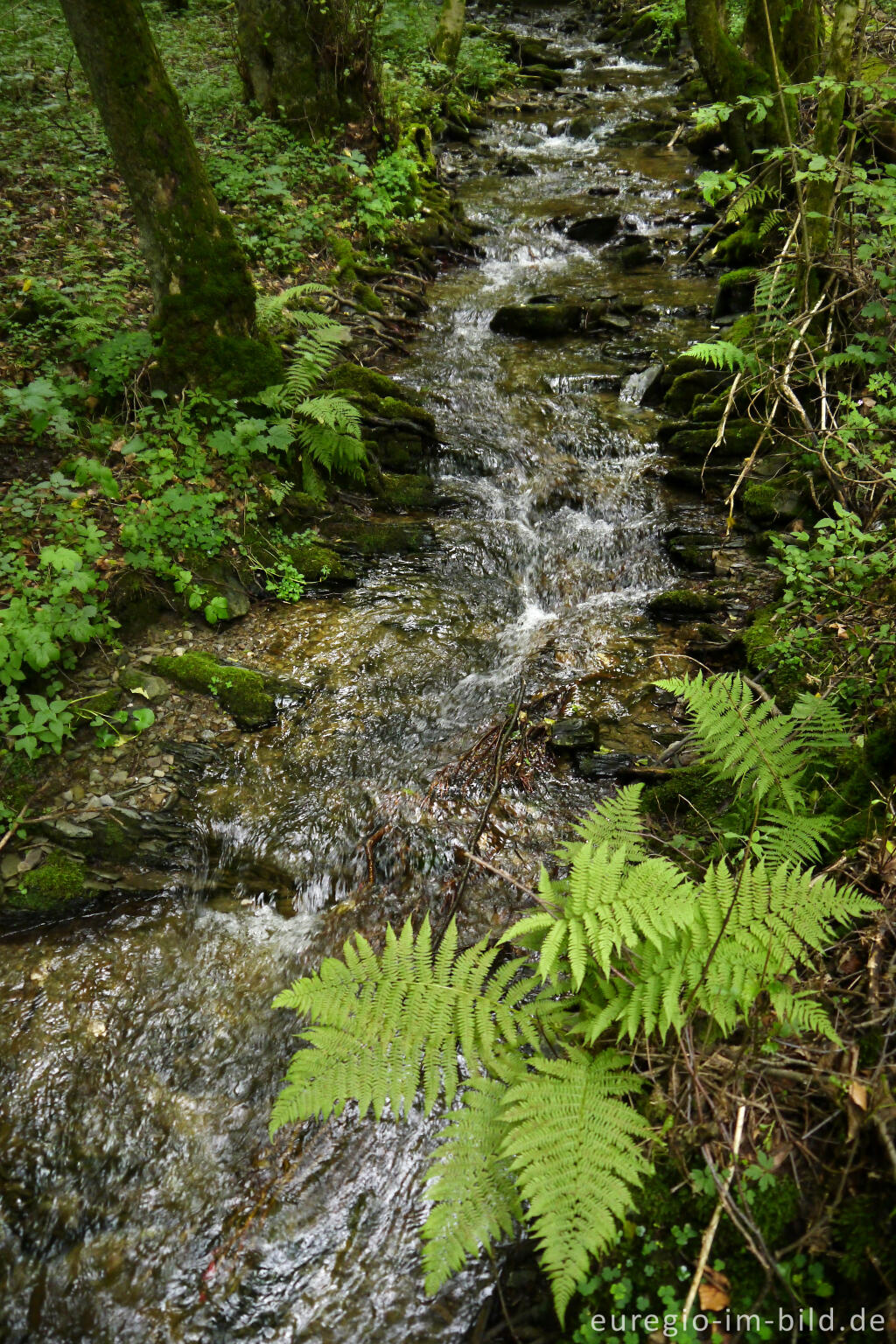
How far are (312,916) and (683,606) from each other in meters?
3.54

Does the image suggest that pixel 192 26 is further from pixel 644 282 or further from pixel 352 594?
pixel 352 594

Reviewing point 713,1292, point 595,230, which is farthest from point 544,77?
point 713,1292

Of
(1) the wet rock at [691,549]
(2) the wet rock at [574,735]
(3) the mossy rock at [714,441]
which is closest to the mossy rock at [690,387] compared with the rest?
(3) the mossy rock at [714,441]

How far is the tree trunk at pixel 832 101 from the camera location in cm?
505

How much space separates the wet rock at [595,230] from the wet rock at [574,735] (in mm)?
9948

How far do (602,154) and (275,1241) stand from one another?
17.3 meters

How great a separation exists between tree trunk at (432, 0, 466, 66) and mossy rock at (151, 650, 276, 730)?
633 inches

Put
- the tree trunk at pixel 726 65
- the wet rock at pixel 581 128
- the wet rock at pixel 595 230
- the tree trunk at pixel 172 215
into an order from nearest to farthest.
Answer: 1. the tree trunk at pixel 172 215
2. the tree trunk at pixel 726 65
3. the wet rock at pixel 595 230
4. the wet rock at pixel 581 128

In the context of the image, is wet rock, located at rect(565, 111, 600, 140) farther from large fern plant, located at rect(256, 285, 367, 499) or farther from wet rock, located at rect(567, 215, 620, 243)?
large fern plant, located at rect(256, 285, 367, 499)

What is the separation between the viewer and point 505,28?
20.5 meters

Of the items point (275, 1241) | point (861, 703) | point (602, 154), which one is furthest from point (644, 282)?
point (275, 1241)

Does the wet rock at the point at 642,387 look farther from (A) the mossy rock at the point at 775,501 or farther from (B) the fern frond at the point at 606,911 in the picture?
(B) the fern frond at the point at 606,911

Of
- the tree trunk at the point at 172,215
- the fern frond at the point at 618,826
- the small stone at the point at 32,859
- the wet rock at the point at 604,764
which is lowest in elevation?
the wet rock at the point at 604,764

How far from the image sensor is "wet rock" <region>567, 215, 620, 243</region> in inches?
468
